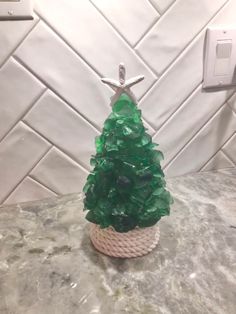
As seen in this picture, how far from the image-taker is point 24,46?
0.65 m

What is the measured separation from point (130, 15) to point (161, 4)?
62 millimetres

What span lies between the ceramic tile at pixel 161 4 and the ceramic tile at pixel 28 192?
1.28ft

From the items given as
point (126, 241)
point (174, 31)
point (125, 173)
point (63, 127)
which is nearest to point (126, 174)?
point (125, 173)

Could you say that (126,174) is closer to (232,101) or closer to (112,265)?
(112,265)

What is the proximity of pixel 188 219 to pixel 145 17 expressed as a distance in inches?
14.5

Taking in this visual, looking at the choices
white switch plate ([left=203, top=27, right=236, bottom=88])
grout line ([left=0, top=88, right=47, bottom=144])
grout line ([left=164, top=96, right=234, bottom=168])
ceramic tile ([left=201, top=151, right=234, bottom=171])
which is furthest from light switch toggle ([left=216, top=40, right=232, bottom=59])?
grout line ([left=0, top=88, right=47, bottom=144])

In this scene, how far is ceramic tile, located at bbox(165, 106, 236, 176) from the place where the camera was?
83 cm

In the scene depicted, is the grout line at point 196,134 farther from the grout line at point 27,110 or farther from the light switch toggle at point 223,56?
the grout line at point 27,110

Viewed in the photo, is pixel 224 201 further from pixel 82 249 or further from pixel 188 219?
pixel 82 249

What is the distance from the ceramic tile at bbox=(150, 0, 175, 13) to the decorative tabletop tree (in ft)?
0.67

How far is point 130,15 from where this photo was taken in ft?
2.25

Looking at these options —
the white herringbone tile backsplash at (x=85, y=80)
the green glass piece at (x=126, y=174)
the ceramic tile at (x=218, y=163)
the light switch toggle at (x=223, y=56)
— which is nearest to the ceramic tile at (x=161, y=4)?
the white herringbone tile backsplash at (x=85, y=80)

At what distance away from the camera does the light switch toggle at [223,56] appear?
759mm

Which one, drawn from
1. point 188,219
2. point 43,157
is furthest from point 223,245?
point 43,157
